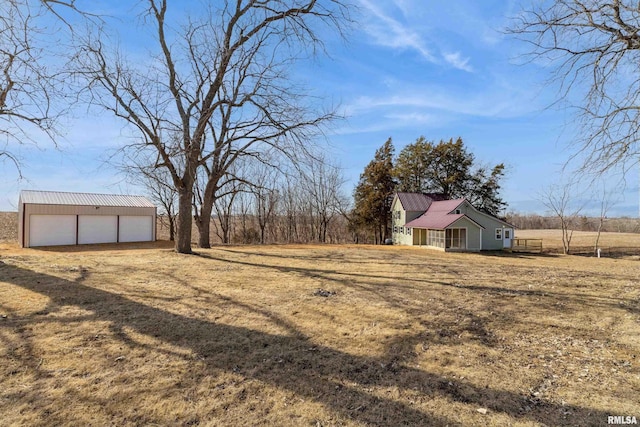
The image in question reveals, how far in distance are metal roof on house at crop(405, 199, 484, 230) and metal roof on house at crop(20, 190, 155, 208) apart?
2038 cm

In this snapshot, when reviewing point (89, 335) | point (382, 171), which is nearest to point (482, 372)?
point (89, 335)

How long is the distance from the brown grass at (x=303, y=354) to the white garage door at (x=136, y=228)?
16.9 m

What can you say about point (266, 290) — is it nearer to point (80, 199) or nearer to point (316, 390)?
point (316, 390)

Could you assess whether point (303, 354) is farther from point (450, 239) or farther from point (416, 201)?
point (416, 201)

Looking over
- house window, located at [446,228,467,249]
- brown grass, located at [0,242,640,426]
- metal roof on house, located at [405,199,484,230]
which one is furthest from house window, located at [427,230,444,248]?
brown grass, located at [0,242,640,426]

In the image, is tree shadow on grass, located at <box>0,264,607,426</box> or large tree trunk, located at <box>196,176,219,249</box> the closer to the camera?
tree shadow on grass, located at <box>0,264,607,426</box>

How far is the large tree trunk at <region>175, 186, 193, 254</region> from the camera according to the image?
445 inches

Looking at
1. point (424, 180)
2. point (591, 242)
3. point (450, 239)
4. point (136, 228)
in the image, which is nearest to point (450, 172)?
point (424, 180)

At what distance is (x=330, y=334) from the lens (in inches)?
172

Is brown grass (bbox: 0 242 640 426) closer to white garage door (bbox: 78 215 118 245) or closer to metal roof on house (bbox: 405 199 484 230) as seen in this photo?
white garage door (bbox: 78 215 118 245)

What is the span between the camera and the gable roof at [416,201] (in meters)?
29.4

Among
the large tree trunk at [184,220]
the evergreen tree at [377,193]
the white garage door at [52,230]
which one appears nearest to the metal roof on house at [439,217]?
the evergreen tree at [377,193]

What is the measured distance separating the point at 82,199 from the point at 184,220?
14429 mm

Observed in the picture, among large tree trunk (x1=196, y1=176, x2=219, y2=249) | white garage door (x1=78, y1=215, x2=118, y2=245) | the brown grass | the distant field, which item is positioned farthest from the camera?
the distant field
